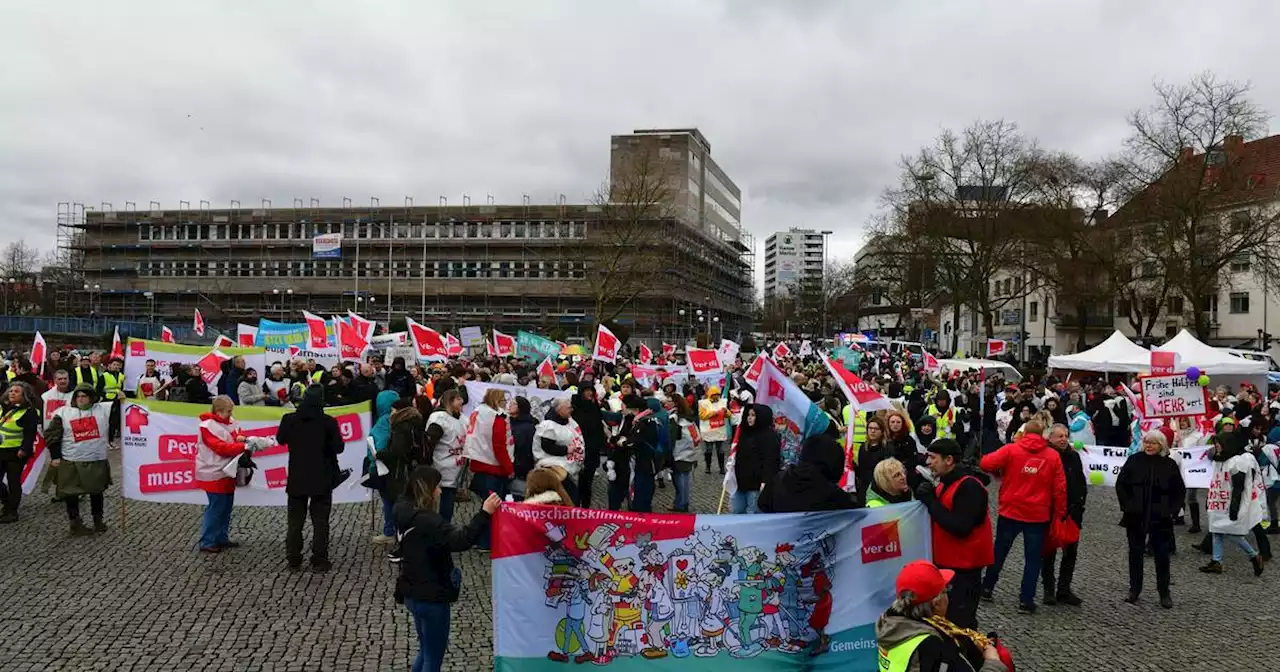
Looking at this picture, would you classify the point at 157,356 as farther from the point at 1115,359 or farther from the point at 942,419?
the point at 1115,359

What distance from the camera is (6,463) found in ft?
32.0

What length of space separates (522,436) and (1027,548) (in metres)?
5.02

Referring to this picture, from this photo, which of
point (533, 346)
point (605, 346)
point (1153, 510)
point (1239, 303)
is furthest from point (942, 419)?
point (1239, 303)

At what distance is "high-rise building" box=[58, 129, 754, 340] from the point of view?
2825 inches

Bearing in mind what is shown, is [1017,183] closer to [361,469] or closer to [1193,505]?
[1193,505]

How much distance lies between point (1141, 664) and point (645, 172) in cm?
4261

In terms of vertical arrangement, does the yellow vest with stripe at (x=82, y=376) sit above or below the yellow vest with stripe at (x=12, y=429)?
above

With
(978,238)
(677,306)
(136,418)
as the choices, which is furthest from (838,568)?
(677,306)

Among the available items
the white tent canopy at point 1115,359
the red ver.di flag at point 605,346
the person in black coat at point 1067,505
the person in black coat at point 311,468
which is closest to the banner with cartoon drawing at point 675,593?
the person in black coat at point 1067,505

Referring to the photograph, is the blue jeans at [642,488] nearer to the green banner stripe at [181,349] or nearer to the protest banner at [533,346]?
the green banner stripe at [181,349]

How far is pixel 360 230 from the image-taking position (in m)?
76.6

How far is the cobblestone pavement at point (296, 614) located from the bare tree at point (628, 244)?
35.0m

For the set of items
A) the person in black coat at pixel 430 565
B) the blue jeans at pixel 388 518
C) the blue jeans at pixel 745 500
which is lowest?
the blue jeans at pixel 388 518

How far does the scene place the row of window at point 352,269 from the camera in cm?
7344
